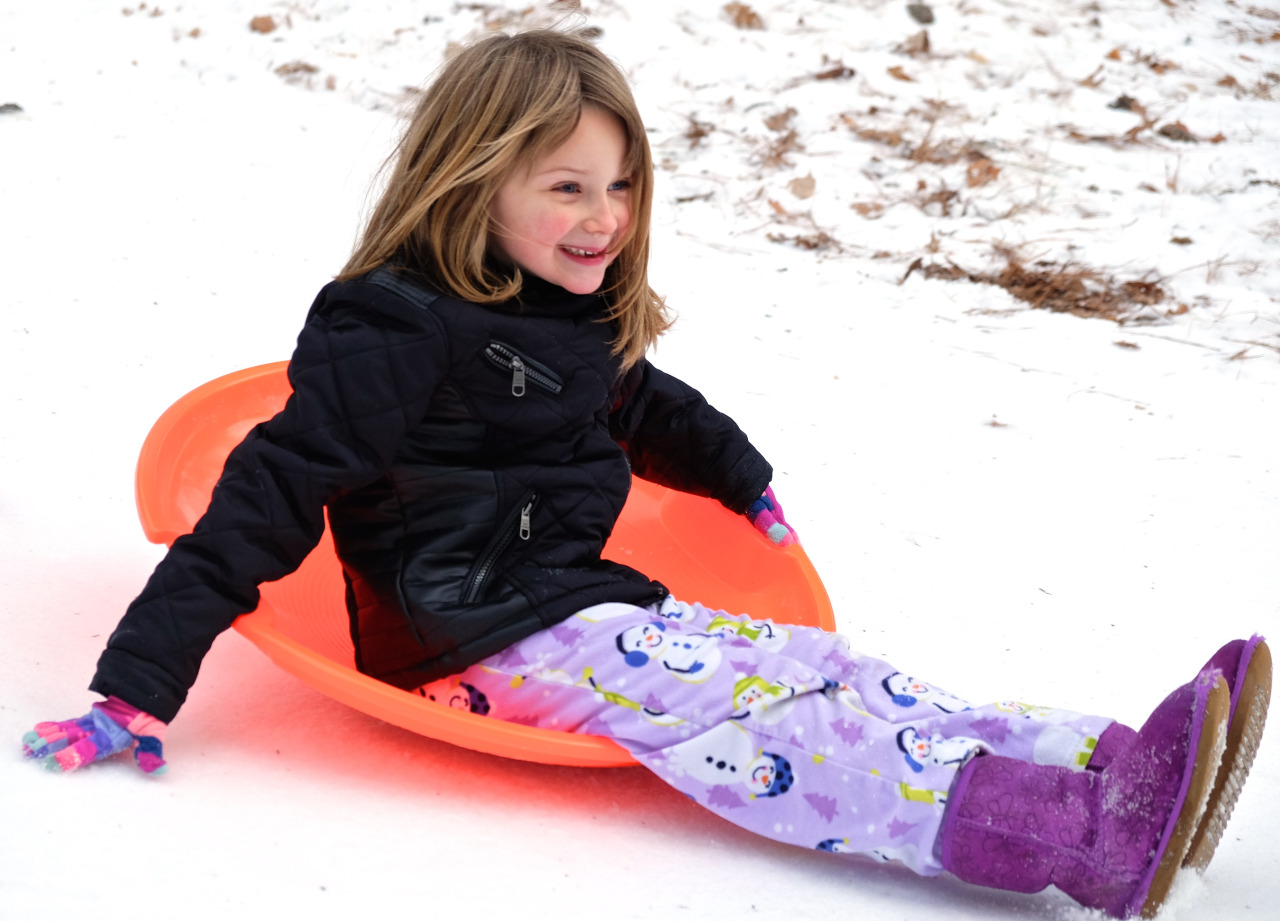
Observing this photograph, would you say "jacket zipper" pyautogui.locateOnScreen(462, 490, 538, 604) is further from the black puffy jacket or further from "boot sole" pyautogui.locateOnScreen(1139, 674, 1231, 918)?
"boot sole" pyautogui.locateOnScreen(1139, 674, 1231, 918)

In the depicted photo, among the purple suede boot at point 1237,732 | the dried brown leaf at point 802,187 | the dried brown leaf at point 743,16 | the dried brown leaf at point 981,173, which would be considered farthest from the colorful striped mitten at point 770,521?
the dried brown leaf at point 743,16

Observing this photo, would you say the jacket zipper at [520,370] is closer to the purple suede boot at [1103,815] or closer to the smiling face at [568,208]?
the smiling face at [568,208]

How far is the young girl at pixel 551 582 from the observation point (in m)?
1.19

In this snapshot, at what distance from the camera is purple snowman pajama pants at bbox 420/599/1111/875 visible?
1.24m

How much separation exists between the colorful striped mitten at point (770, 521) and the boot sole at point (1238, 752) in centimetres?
75

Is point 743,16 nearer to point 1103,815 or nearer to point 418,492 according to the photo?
point 418,492

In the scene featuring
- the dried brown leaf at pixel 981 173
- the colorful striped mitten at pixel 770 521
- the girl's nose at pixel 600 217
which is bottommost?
the dried brown leaf at pixel 981 173

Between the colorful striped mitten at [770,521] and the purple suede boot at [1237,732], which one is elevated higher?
the purple suede boot at [1237,732]

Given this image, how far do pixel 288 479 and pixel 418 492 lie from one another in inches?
6.2

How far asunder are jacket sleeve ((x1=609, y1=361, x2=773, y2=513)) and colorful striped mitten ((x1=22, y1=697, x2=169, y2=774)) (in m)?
0.77

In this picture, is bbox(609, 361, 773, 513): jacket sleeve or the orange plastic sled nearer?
the orange plastic sled

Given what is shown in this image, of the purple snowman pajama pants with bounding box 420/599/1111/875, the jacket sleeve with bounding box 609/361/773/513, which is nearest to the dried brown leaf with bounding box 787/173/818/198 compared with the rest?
the jacket sleeve with bounding box 609/361/773/513

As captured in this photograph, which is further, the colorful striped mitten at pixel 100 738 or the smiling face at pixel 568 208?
the smiling face at pixel 568 208

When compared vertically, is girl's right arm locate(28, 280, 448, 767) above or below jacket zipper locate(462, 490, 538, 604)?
above
